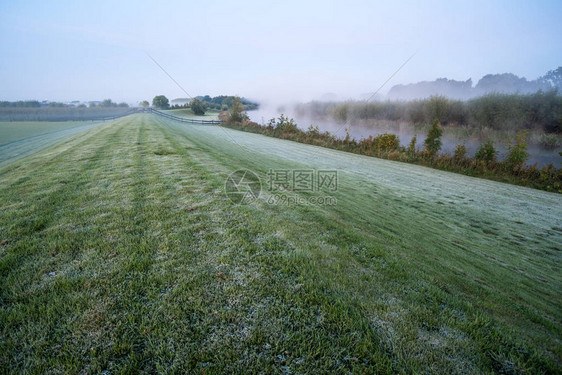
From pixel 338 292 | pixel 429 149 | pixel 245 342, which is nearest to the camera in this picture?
pixel 245 342

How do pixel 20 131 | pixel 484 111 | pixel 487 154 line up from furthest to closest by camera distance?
pixel 484 111 < pixel 20 131 < pixel 487 154

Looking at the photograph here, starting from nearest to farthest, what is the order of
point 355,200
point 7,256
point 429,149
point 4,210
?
point 7,256 < point 4,210 < point 355,200 < point 429,149

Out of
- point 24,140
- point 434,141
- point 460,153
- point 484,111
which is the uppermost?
point 484,111

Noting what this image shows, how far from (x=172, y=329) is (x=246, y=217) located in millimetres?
2490

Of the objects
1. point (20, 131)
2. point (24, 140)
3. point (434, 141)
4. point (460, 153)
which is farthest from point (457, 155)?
point (20, 131)

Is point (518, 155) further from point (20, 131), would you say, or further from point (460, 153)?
point (20, 131)

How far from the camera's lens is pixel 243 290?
2.49 metres

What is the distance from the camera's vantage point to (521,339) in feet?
7.63

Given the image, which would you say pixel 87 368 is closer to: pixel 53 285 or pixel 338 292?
pixel 53 285

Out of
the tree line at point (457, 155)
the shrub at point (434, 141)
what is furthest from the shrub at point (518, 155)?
the shrub at point (434, 141)

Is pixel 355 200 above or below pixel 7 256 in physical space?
below

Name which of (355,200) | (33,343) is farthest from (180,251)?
(355,200)

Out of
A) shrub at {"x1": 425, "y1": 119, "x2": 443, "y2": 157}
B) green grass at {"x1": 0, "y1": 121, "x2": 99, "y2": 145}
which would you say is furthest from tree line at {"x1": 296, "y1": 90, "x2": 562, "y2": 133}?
green grass at {"x1": 0, "y1": 121, "x2": 99, "y2": 145}

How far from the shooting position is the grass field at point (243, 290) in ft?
5.97
